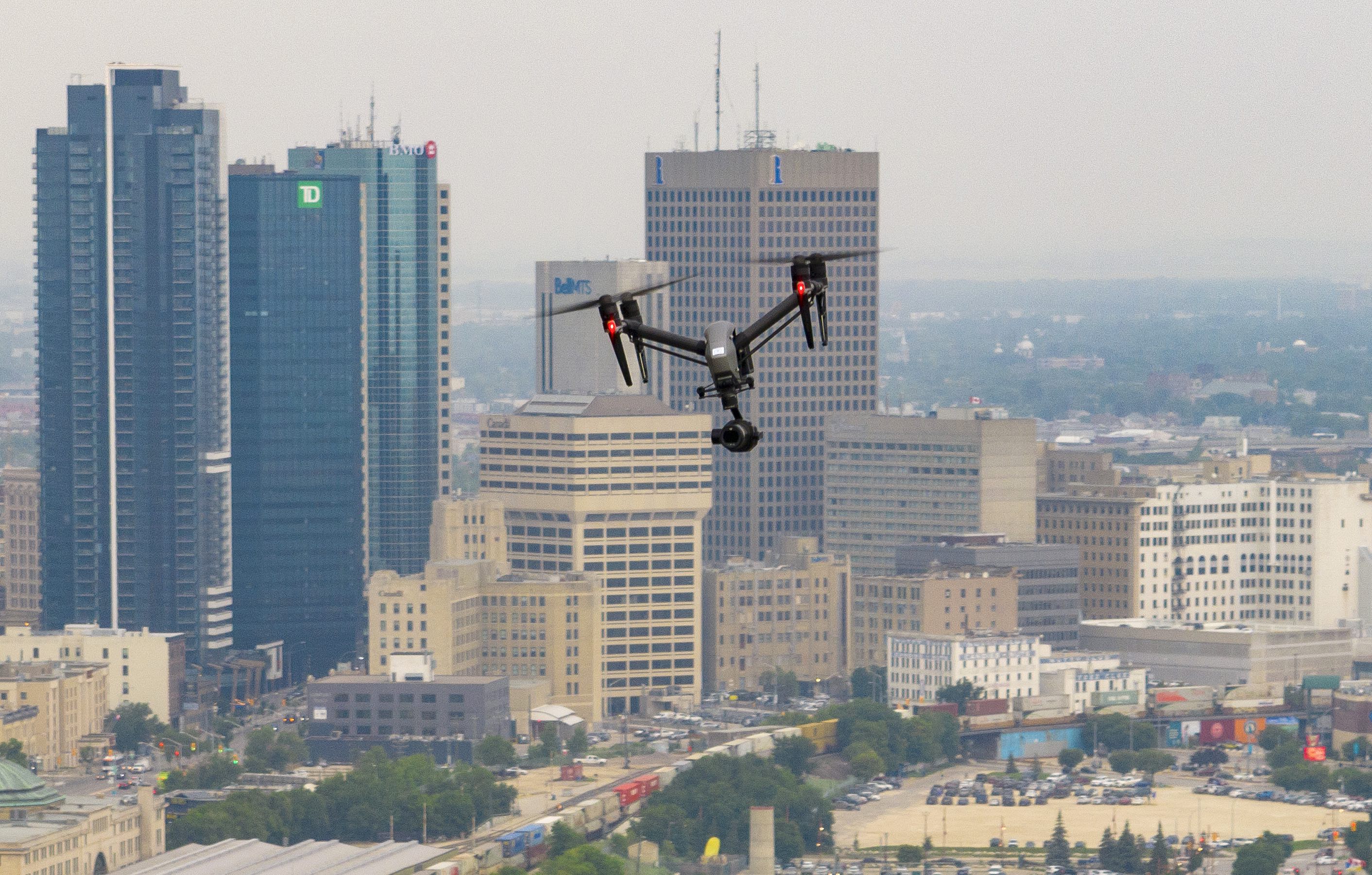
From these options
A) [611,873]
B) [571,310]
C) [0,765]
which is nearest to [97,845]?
[0,765]

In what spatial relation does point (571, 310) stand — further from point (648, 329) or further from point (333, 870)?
point (333, 870)

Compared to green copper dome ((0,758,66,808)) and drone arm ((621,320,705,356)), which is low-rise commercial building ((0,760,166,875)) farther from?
drone arm ((621,320,705,356))

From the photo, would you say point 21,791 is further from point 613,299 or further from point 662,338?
point 662,338

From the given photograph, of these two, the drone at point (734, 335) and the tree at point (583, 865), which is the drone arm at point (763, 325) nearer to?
the drone at point (734, 335)

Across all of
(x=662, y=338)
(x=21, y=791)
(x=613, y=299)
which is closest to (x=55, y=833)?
(x=21, y=791)

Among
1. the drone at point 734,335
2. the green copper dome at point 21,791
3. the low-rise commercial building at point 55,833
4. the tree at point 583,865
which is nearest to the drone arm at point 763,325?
the drone at point 734,335
